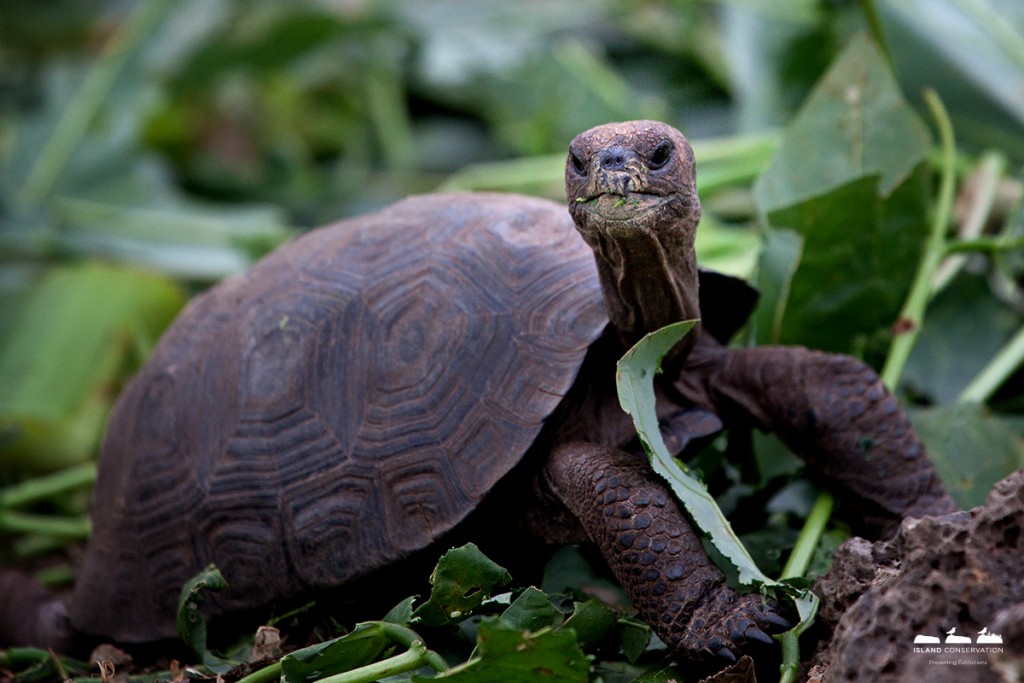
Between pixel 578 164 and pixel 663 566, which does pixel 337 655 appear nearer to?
pixel 663 566

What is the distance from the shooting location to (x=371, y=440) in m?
2.12

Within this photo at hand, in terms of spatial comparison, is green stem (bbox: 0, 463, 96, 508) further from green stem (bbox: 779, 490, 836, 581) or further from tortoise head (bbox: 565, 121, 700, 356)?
green stem (bbox: 779, 490, 836, 581)

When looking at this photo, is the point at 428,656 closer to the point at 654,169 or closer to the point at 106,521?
the point at 654,169

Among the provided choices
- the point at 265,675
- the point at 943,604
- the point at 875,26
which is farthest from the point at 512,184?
the point at 943,604

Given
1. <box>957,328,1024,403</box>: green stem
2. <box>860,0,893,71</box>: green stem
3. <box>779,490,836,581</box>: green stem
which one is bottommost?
<box>779,490,836,581</box>: green stem

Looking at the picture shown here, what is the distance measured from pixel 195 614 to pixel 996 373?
192cm

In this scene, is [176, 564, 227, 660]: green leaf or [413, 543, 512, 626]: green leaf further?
[176, 564, 227, 660]: green leaf

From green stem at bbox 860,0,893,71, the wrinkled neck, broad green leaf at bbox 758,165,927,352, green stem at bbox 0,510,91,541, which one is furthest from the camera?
green stem at bbox 0,510,91,541

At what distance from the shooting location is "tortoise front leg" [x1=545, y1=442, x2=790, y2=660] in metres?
1.72

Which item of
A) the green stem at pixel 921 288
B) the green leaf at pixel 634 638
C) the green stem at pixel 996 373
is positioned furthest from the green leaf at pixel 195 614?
the green stem at pixel 996 373

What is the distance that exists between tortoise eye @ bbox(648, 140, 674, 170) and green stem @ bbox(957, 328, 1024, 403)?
1.10 metres

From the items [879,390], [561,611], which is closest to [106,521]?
[561,611]

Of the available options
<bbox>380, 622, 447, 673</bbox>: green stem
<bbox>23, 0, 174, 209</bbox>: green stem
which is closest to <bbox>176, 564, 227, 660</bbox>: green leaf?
<bbox>380, 622, 447, 673</bbox>: green stem

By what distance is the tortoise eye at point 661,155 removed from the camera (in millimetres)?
1833
